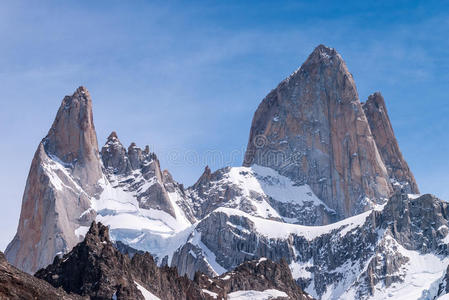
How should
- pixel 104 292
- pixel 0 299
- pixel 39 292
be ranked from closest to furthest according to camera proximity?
pixel 0 299 < pixel 39 292 < pixel 104 292

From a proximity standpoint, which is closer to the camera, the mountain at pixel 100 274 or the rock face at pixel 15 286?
the rock face at pixel 15 286

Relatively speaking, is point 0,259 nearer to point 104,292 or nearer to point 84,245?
point 104,292

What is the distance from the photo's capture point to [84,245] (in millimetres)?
162250

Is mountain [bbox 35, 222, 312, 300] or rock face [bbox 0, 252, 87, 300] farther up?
mountain [bbox 35, 222, 312, 300]

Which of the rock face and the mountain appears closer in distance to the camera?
the rock face

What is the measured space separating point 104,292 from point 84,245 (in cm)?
1367

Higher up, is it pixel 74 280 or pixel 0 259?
pixel 74 280

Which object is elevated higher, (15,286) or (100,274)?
(100,274)

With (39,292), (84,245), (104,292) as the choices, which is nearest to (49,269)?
(84,245)

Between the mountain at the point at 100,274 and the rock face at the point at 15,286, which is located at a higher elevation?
the mountain at the point at 100,274

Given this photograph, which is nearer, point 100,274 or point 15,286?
point 15,286

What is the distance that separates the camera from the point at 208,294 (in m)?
199

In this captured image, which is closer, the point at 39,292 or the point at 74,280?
the point at 39,292

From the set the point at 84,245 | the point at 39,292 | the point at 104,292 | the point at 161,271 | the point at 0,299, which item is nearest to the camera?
the point at 0,299
